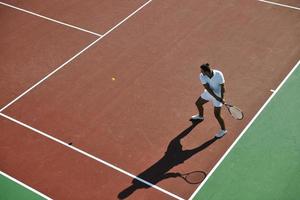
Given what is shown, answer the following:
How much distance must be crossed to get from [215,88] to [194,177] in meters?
2.04

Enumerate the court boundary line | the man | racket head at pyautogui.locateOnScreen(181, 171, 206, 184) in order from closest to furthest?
the court boundary line, racket head at pyautogui.locateOnScreen(181, 171, 206, 184), the man

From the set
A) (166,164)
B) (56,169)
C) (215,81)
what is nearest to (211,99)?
(215,81)

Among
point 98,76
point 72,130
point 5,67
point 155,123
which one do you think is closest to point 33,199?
point 72,130

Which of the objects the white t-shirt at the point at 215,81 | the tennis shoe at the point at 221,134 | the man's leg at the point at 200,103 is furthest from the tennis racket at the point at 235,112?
the man's leg at the point at 200,103

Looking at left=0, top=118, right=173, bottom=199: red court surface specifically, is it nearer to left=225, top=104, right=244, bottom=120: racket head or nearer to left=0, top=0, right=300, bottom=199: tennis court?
left=0, top=0, right=300, bottom=199: tennis court

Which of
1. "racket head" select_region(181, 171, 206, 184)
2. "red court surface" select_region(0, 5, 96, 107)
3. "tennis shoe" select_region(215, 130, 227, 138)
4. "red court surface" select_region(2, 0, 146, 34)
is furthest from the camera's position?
"red court surface" select_region(2, 0, 146, 34)

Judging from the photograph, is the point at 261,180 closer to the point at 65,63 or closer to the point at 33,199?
the point at 33,199

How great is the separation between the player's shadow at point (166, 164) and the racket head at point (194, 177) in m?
0.29

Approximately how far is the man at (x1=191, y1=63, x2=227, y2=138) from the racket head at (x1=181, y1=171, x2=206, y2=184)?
3.97 feet

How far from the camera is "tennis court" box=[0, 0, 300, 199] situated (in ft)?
37.4

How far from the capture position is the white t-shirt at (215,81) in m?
11.4

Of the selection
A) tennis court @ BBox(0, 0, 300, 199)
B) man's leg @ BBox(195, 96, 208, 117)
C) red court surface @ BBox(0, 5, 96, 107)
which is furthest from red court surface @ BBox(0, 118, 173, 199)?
man's leg @ BBox(195, 96, 208, 117)

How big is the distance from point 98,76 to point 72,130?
2225 mm

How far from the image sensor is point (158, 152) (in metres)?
11.9
